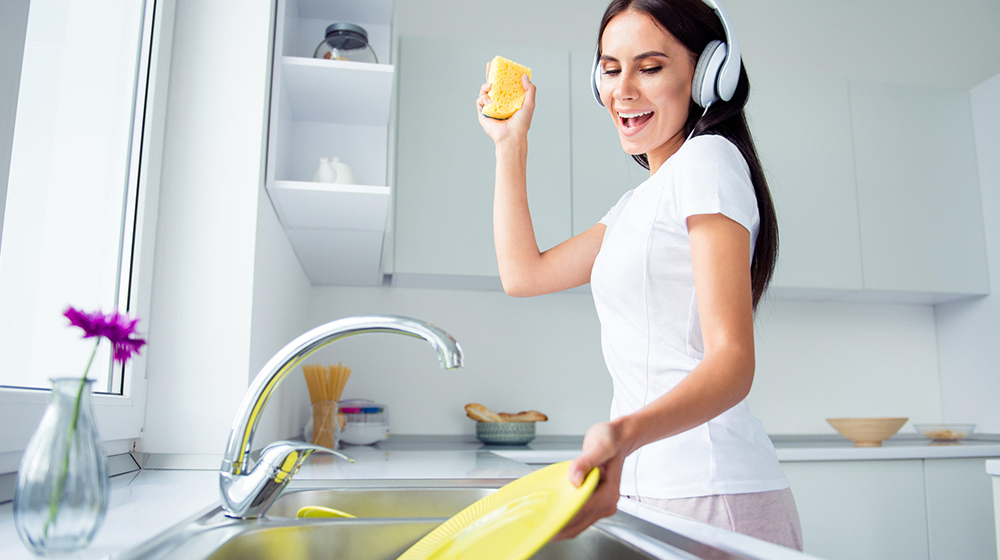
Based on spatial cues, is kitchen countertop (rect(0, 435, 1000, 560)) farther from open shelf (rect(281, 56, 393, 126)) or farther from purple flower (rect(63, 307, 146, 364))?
open shelf (rect(281, 56, 393, 126))

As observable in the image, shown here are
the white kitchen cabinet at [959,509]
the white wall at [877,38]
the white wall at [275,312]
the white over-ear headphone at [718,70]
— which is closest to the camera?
the white over-ear headphone at [718,70]

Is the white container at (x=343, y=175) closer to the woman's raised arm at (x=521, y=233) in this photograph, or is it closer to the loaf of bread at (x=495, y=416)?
the woman's raised arm at (x=521, y=233)

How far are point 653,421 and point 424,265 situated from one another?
5.63 ft

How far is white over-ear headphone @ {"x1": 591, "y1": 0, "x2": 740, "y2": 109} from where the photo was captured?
3.01 feet

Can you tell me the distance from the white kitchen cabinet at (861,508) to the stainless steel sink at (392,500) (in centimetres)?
135

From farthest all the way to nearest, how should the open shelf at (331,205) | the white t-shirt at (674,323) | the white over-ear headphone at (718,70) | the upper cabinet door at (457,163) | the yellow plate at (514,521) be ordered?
the upper cabinet door at (457,163) → the open shelf at (331,205) → the white over-ear headphone at (718,70) → the white t-shirt at (674,323) → the yellow plate at (514,521)

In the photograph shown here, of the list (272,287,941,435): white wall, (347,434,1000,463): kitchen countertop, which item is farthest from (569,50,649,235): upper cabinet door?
(347,434,1000,463): kitchen countertop

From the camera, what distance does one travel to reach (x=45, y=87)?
2.81 feet

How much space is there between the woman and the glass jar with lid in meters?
0.68

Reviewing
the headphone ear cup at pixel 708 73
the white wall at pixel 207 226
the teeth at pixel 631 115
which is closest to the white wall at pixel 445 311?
the white wall at pixel 207 226

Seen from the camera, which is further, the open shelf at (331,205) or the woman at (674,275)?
the open shelf at (331,205)

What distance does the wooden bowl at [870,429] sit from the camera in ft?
7.56

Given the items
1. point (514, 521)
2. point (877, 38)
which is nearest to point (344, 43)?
point (514, 521)

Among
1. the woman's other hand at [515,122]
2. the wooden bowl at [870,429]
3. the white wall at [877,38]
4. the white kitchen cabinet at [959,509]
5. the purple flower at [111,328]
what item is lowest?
the white kitchen cabinet at [959,509]
